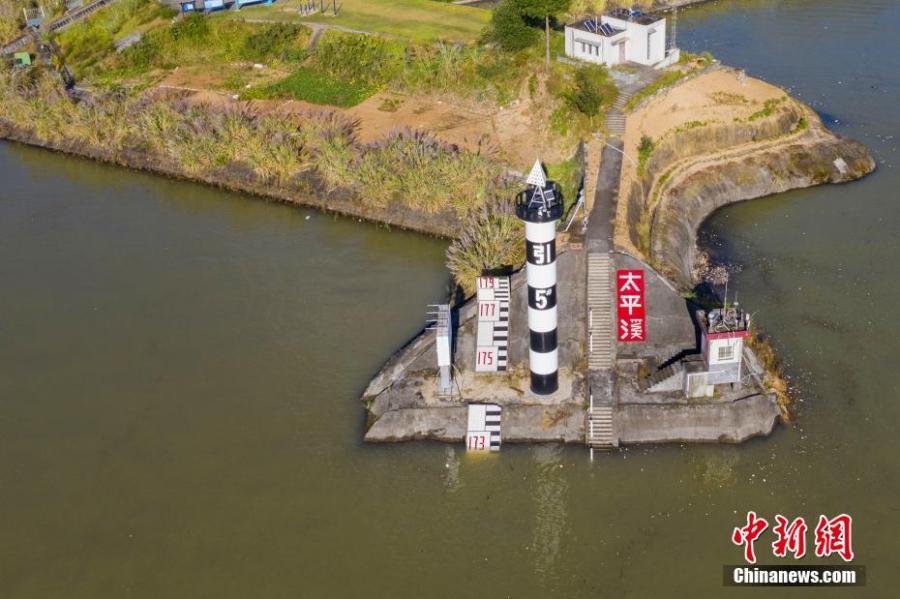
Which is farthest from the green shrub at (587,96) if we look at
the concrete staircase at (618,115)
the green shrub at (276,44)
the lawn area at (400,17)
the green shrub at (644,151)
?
the green shrub at (276,44)

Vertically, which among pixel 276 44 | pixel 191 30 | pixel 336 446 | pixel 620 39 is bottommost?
pixel 336 446

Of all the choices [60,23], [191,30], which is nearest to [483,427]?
[191,30]

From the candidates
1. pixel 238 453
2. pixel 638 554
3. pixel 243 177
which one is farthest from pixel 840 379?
pixel 243 177

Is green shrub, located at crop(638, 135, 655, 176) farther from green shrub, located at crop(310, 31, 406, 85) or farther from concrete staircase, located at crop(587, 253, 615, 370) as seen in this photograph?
green shrub, located at crop(310, 31, 406, 85)

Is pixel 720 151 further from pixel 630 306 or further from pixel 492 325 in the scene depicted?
pixel 492 325

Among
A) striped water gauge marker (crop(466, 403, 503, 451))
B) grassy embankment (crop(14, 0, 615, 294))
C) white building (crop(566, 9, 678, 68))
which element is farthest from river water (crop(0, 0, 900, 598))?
white building (crop(566, 9, 678, 68))
